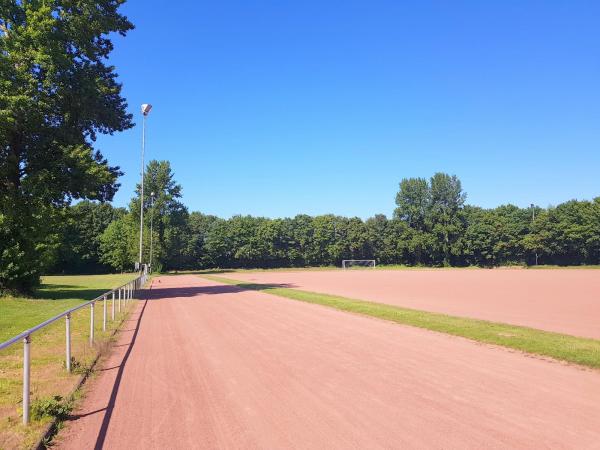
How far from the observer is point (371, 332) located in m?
12.9

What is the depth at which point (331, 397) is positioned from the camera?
6645 millimetres

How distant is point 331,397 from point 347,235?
4531 inches

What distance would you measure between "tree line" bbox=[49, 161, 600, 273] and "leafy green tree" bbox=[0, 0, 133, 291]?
63.7 m

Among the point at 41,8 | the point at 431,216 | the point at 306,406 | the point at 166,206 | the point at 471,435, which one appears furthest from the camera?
the point at 431,216

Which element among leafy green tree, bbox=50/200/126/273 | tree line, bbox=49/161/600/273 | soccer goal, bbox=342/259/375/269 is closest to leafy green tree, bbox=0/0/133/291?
tree line, bbox=49/161/600/273

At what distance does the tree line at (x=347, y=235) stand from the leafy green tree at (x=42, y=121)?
63692mm

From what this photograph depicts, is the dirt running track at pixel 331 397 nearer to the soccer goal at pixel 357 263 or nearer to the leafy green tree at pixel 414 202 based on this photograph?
the soccer goal at pixel 357 263

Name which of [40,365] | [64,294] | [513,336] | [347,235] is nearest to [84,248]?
[347,235]

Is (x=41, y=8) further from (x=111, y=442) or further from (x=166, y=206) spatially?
(x=166, y=206)

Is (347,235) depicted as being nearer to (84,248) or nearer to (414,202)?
(414,202)

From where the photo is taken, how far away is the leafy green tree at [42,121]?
67.1 feet

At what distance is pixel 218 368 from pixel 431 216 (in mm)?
112607

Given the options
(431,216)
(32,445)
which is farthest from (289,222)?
(32,445)

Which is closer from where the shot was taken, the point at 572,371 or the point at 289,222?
the point at 572,371
